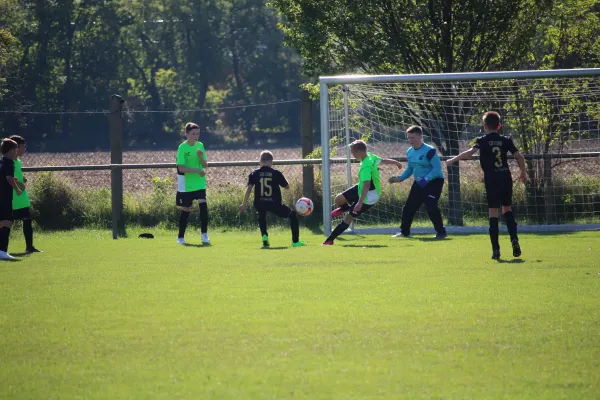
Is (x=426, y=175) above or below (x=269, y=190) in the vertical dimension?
above

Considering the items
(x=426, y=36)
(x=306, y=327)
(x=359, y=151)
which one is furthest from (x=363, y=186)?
(x=306, y=327)

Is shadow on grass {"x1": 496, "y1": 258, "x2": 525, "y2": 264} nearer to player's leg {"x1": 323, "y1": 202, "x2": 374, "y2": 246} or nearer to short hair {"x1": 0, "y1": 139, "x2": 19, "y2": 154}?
player's leg {"x1": 323, "y1": 202, "x2": 374, "y2": 246}

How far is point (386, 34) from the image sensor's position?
56.3 ft

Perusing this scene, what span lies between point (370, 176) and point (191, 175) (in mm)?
3115

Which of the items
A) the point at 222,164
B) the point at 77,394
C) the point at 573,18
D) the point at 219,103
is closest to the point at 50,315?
the point at 77,394

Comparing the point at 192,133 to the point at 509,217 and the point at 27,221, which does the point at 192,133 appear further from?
the point at 509,217

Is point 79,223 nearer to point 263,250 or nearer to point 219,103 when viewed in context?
point 263,250

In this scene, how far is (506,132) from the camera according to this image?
58.6 feet

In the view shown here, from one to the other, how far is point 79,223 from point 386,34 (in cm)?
702

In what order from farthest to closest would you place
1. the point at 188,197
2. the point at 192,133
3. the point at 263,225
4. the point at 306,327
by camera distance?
the point at 188,197, the point at 192,133, the point at 263,225, the point at 306,327

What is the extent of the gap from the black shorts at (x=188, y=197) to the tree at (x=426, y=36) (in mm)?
4278

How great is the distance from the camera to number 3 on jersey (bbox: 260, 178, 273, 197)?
44.9ft

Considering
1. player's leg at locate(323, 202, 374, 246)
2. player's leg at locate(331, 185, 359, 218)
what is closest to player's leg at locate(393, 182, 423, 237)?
player's leg at locate(331, 185, 359, 218)

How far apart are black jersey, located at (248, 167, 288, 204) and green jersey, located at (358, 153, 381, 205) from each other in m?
1.14
